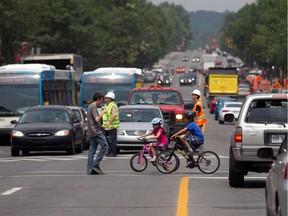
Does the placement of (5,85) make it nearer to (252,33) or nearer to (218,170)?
(218,170)

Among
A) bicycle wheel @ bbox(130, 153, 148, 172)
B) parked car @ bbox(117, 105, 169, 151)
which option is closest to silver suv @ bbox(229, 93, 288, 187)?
bicycle wheel @ bbox(130, 153, 148, 172)

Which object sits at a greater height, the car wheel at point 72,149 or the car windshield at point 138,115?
the car windshield at point 138,115

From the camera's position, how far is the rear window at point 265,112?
18453 millimetres

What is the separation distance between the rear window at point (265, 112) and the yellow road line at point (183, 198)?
5.32ft

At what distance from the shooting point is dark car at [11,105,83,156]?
30797 mm

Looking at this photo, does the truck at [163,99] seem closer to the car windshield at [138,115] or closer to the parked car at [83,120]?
the parked car at [83,120]

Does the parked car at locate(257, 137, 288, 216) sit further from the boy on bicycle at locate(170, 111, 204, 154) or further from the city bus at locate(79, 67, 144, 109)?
the city bus at locate(79, 67, 144, 109)

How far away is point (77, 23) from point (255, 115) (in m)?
93.9

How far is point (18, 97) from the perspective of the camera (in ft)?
130

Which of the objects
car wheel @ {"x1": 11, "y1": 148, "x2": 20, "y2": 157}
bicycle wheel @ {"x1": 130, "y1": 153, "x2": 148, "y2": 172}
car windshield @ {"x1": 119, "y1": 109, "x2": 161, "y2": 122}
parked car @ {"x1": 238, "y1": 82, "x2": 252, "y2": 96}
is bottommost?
parked car @ {"x1": 238, "y1": 82, "x2": 252, "y2": 96}

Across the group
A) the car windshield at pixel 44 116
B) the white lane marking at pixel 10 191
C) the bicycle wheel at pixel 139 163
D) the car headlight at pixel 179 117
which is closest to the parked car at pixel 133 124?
the car windshield at pixel 44 116

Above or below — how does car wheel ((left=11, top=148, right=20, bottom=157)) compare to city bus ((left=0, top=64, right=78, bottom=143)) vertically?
below

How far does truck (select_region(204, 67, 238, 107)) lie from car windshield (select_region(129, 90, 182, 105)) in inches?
2015

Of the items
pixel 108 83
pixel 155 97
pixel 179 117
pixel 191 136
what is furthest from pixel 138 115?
pixel 108 83
